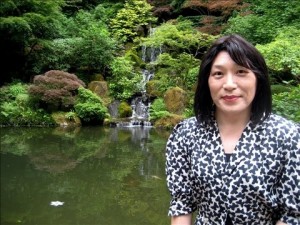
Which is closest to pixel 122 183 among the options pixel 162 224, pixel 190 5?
pixel 162 224

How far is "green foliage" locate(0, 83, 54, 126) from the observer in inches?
497

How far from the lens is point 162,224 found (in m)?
4.25

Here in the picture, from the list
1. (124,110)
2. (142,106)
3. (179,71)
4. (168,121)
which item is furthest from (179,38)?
(124,110)

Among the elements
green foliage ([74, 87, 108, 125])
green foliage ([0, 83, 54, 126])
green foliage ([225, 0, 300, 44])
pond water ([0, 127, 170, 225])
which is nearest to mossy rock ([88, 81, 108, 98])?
green foliage ([74, 87, 108, 125])

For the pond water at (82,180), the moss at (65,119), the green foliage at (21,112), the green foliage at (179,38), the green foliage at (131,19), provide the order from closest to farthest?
1. the pond water at (82,180)
2. the green foliage at (21,112)
3. the moss at (65,119)
4. the green foliage at (179,38)
5. the green foliage at (131,19)

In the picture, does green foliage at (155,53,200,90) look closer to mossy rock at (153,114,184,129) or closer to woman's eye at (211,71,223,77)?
mossy rock at (153,114,184,129)

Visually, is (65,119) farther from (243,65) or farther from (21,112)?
(243,65)

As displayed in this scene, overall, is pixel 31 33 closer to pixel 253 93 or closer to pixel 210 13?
pixel 210 13

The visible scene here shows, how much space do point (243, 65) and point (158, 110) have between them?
42.2 feet

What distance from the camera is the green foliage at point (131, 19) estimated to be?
60.6 feet

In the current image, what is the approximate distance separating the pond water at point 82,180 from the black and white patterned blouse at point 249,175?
3.29 meters

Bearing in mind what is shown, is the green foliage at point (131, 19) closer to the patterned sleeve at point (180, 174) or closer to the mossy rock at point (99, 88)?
the mossy rock at point (99, 88)

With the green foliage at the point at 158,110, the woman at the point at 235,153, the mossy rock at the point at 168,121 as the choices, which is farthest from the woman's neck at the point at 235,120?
the green foliage at the point at 158,110

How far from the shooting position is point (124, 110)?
14438 mm
